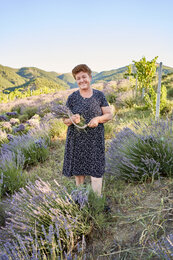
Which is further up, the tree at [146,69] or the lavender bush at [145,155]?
the tree at [146,69]

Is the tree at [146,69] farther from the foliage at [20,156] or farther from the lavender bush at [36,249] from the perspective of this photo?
the lavender bush at [36,249]

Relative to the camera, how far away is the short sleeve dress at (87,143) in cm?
212

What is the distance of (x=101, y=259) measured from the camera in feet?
4.91

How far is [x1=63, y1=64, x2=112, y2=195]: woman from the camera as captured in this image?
6.91 feet

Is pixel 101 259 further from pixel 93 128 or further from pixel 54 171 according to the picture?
pixel 54 171

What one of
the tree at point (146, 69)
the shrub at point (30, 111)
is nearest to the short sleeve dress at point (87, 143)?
the tree at point (146, 69)

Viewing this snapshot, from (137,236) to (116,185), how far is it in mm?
913

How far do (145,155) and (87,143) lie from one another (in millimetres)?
816

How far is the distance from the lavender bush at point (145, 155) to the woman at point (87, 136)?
1.28ft

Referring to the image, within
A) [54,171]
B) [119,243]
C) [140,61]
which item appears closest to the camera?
[119,243]

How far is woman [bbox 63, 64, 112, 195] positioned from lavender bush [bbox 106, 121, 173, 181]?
389 mm

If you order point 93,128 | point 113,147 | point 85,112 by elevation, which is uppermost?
point 85,112

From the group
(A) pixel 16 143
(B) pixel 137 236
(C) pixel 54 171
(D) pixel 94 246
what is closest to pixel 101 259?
(D) pixel 94 246

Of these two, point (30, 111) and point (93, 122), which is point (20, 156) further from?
point (30, 111)
